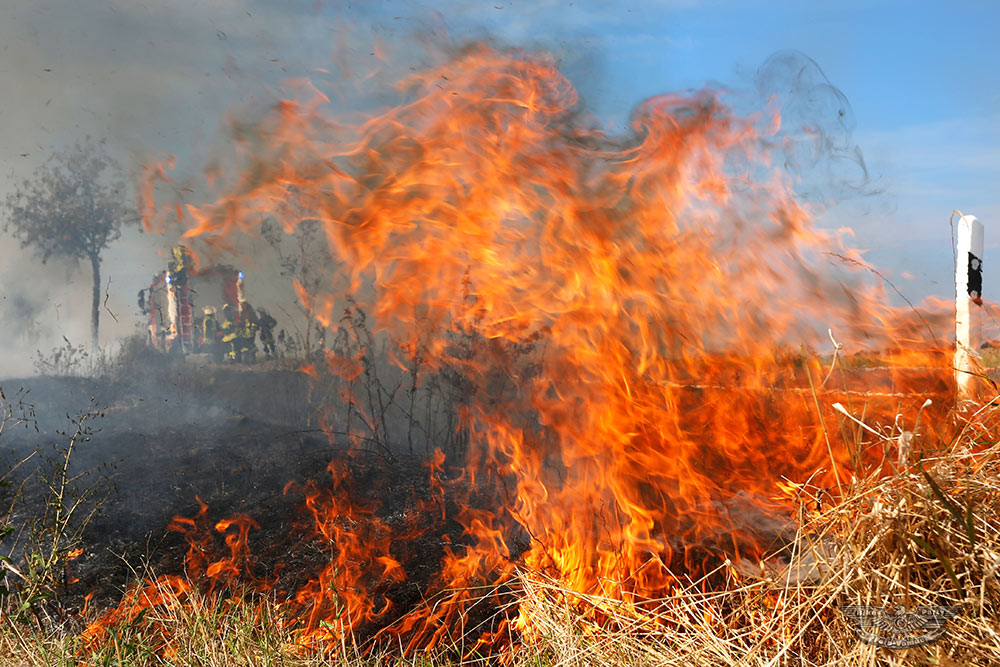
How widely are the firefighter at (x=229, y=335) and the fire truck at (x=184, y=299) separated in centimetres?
8

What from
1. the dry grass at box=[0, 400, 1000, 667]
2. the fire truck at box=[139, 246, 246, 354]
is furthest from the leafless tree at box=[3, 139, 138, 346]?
the dry grass at box=[0, 400, 1000, 667]

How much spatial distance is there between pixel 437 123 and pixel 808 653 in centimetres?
372

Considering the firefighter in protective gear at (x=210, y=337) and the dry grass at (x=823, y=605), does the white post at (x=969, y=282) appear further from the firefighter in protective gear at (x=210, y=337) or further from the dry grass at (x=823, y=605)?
the firefighter in protective gear at (x=210, y=337)

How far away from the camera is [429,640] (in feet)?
11.5

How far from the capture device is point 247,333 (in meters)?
7.23

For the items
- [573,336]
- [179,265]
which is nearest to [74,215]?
[179,265]

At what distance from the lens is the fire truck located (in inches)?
279

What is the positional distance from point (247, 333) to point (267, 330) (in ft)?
0.96

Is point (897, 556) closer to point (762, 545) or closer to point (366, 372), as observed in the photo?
point (762, 545)

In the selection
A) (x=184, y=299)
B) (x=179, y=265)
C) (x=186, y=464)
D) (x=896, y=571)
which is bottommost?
(x=186, y=464)

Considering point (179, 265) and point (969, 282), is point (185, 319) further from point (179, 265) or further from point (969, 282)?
point (969, 282)

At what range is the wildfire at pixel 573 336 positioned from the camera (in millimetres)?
3785

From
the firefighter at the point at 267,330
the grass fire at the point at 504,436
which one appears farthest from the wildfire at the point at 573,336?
the firefighter at the point at 267,330

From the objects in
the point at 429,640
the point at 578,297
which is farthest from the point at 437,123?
the point at 429,640
